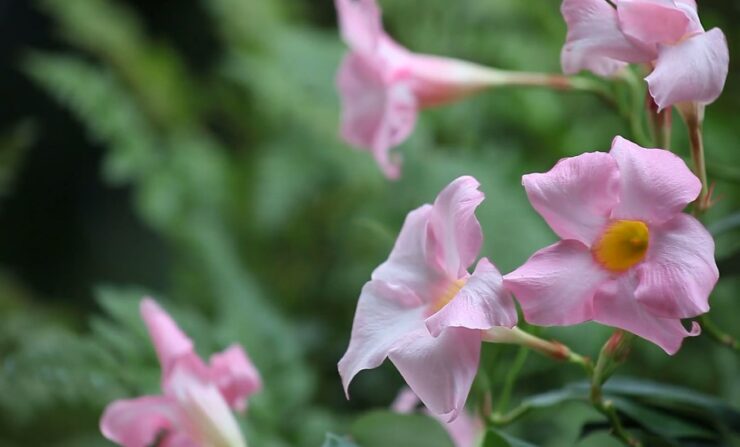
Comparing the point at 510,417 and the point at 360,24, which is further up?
the point at 360,24

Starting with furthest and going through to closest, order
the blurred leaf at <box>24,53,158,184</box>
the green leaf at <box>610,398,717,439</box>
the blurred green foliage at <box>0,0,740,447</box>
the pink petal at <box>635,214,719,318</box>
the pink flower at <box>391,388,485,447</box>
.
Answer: the blurred leaf at <box>24,53,158,184</box>, the blurred green foliage at <box>0,0,740,447</box>, the pink flower at <box>391,388,485,447</box>, the green leaf at <box>610,398,717,439</box>, the pink petal at <box>635,214,719,318</box>

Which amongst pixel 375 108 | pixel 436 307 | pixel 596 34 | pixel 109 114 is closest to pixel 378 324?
pixel 436 307

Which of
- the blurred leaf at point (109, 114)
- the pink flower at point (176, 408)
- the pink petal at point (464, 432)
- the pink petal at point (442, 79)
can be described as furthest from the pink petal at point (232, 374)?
the blurred leaf at point (109, 114)

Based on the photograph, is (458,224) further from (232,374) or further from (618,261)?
(232,374)

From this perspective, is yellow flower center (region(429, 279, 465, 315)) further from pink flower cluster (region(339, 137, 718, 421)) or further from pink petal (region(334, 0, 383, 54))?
pink petal (region(334, 0, 383, 54))

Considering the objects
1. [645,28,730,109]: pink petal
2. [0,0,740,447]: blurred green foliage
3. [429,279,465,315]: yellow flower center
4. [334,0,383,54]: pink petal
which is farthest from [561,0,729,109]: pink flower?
[0,0,740,447]: blurred green foliage

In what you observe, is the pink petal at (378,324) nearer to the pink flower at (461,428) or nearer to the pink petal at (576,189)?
the pink petal at (576,189)

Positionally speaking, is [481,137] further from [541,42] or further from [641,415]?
[641,415]
